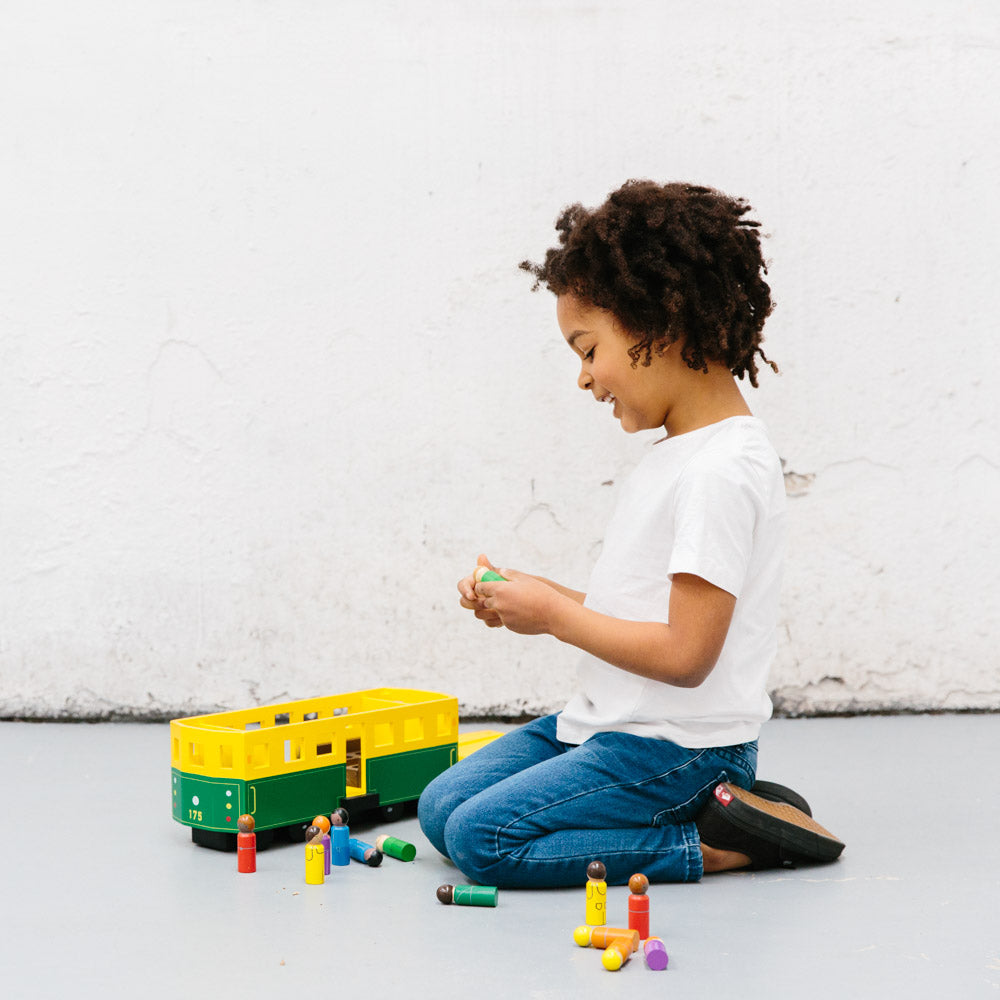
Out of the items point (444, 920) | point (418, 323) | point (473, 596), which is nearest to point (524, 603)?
point (473, 596)

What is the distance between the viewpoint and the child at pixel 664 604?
1.65 m

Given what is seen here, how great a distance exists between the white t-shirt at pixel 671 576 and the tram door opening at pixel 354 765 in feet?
1.42

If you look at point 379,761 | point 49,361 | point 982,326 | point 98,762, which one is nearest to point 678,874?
point 379,761

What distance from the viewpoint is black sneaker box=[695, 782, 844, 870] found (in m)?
1.70

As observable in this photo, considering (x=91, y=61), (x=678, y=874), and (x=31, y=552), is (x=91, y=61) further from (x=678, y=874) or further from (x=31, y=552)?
(x=678, y=874)

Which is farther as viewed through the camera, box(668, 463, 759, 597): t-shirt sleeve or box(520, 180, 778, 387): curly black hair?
box(520, 180, 778, 387): curly black hair

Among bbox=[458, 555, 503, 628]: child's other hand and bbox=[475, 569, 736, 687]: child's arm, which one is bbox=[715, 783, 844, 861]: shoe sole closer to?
bbox=[475, 569, 736, 687]: child's arm

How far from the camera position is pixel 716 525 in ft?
5.31

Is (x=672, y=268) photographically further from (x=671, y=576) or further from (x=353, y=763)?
(x=353, y=763)

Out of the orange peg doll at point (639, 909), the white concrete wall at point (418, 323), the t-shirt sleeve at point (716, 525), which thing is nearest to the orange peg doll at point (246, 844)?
the orange peg doll at point (639, 909)

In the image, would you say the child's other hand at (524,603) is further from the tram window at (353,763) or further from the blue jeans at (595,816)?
the tram window at (353,763)

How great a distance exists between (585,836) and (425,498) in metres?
1.39

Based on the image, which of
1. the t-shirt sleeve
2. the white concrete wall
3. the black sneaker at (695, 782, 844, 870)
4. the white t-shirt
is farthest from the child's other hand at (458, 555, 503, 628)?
the white concrete wall

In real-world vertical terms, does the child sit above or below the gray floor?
above
